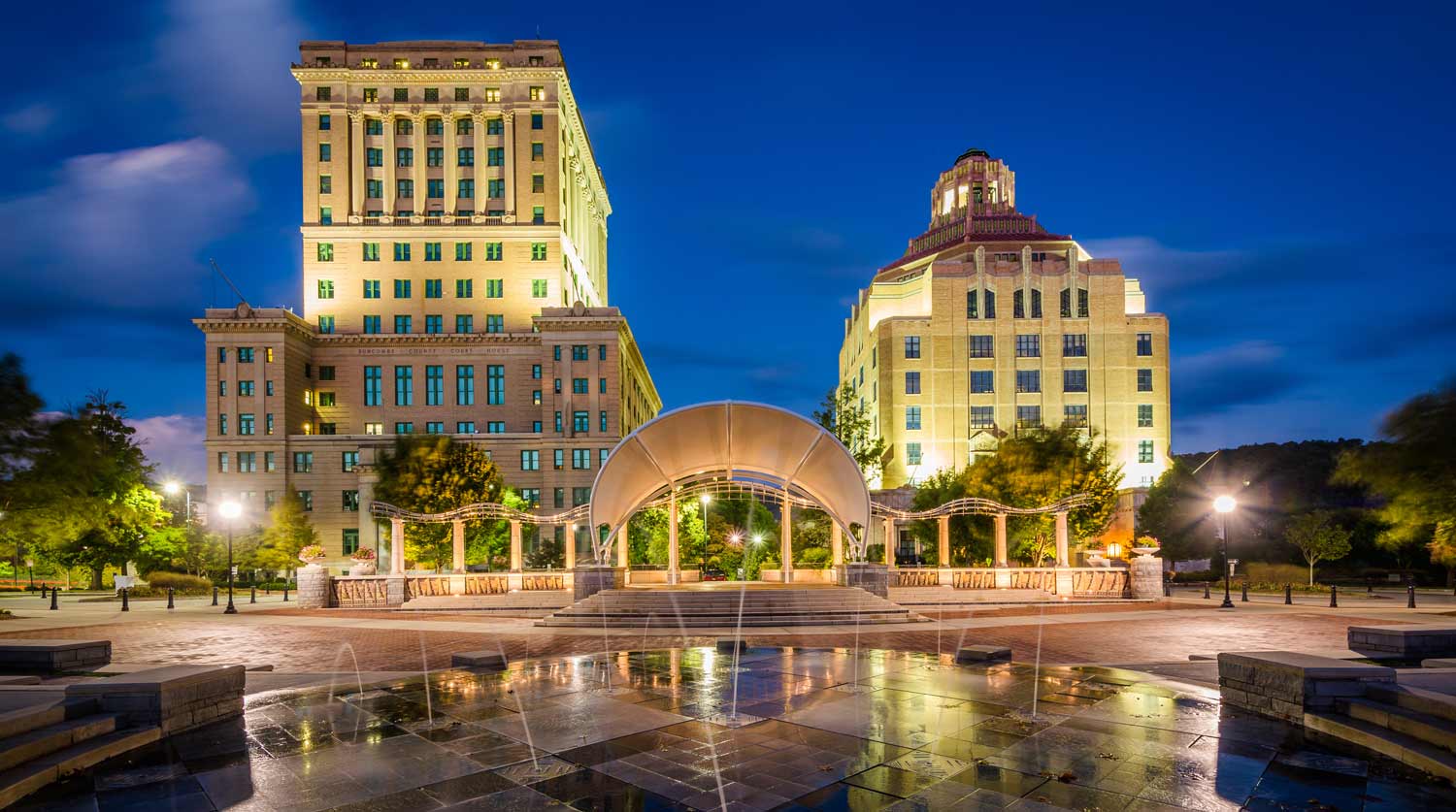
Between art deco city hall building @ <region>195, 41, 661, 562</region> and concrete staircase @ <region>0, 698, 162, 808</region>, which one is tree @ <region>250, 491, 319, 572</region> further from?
concrete staircase @ <region>0, 698, 162, 808</region>

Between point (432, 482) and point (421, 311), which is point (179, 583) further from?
point (421, 311)

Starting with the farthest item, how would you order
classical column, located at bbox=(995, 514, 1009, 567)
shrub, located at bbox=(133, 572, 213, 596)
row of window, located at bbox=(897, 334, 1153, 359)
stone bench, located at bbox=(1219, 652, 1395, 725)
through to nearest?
row of window, located at bbox=(897, 334, 1153, 359), shrub, located at bbox=(133, 572, 213, 596), classical column, located at bbox=(995, 514, 1009, 567), stone bench, located at bbox=(1219, 652, 1395, 725)

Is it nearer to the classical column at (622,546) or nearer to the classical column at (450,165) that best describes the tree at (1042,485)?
the classical column at (622,546)

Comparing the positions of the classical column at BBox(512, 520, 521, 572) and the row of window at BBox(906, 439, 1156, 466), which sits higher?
the row of window at BBox(906, 439, 1156, 466)

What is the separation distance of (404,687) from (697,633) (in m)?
9.17

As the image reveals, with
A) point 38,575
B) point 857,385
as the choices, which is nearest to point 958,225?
point 857,385

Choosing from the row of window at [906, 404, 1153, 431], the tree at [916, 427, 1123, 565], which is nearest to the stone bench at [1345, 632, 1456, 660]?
the tree at [916, 427, 1123, 565]

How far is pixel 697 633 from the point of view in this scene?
64.3 ft

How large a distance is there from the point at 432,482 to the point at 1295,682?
45317 millimetres

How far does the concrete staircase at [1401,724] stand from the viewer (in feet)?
23.8

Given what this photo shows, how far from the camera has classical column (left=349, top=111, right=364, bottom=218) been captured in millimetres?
76875

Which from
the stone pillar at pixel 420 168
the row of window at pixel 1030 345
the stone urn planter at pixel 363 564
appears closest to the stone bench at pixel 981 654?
the stone urn planter at pixel 363 564

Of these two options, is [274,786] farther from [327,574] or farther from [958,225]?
[958,225]

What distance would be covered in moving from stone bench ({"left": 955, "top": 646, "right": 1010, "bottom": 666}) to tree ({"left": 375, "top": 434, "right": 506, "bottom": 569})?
127 ft
